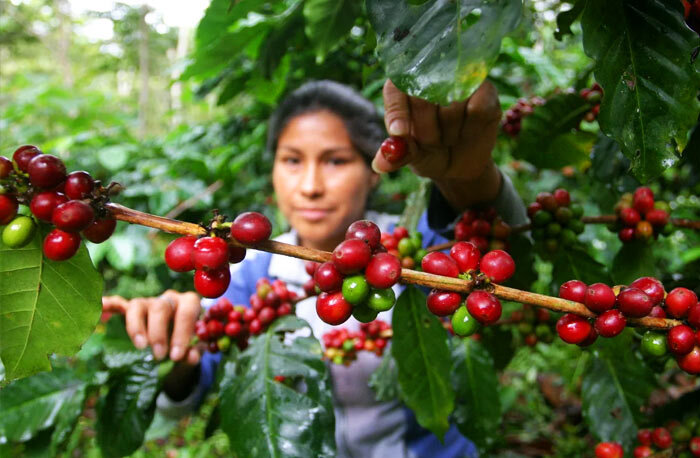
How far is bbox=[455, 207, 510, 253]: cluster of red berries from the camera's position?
1.00 m

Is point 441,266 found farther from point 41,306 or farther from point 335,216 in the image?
point 335,216

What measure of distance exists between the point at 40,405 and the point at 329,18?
116 centimetres

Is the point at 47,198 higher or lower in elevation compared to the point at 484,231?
higher

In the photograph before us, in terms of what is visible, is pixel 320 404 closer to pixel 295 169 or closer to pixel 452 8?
pixel 452 8

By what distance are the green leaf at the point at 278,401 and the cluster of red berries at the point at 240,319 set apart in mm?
58

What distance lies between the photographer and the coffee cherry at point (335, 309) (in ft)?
1.84

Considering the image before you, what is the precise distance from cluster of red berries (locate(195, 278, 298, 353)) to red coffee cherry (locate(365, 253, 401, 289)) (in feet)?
2.08

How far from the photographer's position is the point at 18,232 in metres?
0.56

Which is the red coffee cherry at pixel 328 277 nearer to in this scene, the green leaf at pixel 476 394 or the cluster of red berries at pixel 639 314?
the cluster of red berries at pixel 639 314

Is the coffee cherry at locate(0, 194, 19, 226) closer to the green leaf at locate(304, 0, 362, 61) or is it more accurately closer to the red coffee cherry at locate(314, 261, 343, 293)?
the red coffee cherry at locate(314, 261, 343, 293)

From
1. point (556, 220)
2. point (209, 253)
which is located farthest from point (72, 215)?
point (556, 220)

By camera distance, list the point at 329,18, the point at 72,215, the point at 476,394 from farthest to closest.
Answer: the point at 476,394, the point at 329,18, the point at 72,215

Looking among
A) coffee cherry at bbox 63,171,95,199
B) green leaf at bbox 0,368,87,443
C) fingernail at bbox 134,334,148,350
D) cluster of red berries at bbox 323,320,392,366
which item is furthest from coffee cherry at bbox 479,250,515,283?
green leaf at bbox 0,368,87,443

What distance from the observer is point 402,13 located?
578 mm
